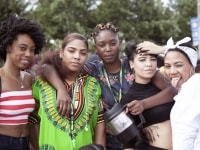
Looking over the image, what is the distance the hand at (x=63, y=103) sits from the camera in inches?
139

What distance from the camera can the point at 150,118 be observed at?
3.62m

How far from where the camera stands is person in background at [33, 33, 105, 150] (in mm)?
3566

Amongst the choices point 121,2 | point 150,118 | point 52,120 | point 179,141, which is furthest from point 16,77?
point 121,2

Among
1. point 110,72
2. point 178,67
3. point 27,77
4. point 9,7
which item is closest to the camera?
point 178,67

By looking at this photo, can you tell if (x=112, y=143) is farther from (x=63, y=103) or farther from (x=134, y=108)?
(x=63, y=103)

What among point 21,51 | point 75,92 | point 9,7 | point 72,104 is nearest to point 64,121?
point 72,104

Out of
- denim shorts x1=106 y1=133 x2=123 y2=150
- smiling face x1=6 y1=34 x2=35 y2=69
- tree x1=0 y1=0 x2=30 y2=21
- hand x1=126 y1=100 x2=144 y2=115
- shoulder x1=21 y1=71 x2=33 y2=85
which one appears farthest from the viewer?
tree x1=0 y1=0 x2=30 y2=21

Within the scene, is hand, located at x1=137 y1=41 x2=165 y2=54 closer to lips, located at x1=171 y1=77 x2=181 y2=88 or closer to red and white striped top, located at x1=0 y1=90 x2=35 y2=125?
lips, located at x1=171 y1=77 x2=181 y2=88

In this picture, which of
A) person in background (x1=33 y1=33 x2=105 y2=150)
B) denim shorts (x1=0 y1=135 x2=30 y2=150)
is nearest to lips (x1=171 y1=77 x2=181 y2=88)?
person in background (x1=33 y1=33 x2=105 y2=150)

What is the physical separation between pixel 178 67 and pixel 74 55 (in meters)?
0.97

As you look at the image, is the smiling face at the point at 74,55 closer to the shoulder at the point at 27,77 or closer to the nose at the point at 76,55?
the nose at the point at 76,55

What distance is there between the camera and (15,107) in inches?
142

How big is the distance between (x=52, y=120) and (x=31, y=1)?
22.7m

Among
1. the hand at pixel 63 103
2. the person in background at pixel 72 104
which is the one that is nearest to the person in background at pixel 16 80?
the person in background at pixel 72 104
